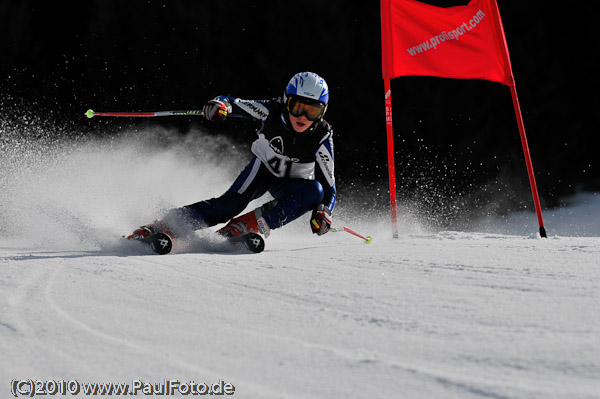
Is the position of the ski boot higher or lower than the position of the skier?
lower

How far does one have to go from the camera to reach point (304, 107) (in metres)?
4.92

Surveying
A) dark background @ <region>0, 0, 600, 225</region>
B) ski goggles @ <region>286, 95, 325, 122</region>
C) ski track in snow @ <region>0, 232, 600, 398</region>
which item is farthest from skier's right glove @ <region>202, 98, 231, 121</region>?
dark background @ <region>0, 0, 600, 225</region>

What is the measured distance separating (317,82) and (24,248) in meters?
2.38

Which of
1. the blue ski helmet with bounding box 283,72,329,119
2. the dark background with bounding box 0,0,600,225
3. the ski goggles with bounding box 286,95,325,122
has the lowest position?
the dark background with bounding box 0,0,600,225

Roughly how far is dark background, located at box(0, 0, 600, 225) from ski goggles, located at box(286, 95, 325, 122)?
631 cm

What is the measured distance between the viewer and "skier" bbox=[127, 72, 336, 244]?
4.84 m

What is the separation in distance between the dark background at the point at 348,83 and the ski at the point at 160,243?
7.20 meters

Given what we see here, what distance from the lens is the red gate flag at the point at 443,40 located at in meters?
5.89

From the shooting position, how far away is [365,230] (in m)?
6.95

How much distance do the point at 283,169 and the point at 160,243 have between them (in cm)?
127

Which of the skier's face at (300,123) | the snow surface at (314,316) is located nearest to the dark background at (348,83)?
the skier's face at (300,123)

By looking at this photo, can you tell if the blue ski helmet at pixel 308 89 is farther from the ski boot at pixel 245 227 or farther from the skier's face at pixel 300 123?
the ski boot at pixel 245 227

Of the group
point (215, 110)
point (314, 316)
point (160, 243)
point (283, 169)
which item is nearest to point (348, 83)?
point (283, 169)

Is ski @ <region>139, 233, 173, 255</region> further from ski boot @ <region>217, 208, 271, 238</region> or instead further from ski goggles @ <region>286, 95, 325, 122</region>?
ski goggles @ <region>286, 95, 325, 122</region>
